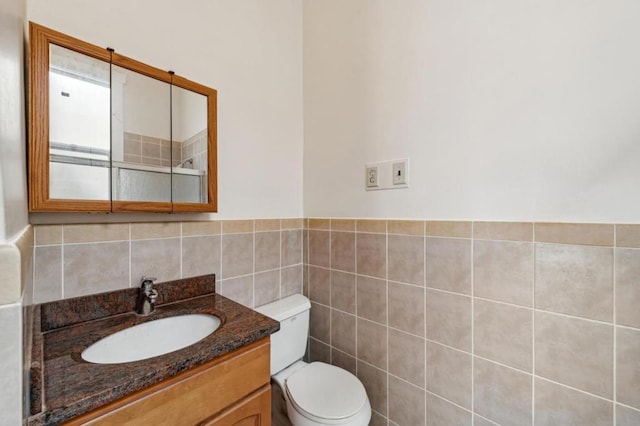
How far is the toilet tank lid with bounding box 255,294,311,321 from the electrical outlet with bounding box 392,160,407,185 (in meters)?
0.83

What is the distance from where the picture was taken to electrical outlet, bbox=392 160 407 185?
48.2 inches

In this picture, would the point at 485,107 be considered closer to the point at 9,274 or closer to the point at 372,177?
the point at 372,177

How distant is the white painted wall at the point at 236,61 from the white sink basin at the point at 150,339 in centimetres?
46

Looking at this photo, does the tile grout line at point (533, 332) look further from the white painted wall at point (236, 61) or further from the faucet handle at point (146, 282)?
the faucet handle at point (146, 282)

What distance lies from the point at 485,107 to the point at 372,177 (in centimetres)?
54

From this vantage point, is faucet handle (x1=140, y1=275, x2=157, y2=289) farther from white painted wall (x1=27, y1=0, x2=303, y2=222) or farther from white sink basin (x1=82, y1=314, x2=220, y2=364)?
white painted wall (x1=27, y1=0, x2=303, y2=222)

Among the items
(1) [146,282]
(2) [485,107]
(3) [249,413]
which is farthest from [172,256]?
(2) [485,107]

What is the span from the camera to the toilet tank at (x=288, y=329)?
1337 mm

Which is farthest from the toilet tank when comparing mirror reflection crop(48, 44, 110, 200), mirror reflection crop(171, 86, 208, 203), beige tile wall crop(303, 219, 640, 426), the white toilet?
mirror reflection crop(48, 44, 110, 200)

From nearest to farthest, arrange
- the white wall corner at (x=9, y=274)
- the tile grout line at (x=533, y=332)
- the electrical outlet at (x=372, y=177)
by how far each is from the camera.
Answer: the white wall corner at (x=9, y=274)
the tile grout line at (x=533, y=332)
the electrical outlet at (x=372, y=177)

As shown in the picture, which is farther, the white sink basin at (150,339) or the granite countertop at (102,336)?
the white sink basin at (150,339)

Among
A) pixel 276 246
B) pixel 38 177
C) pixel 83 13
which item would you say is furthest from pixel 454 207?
pixel 83 13

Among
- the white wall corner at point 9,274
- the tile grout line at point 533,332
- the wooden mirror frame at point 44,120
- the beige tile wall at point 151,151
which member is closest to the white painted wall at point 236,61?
the wooden mirror frame at point 44,120

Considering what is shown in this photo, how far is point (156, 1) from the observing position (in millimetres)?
1099
